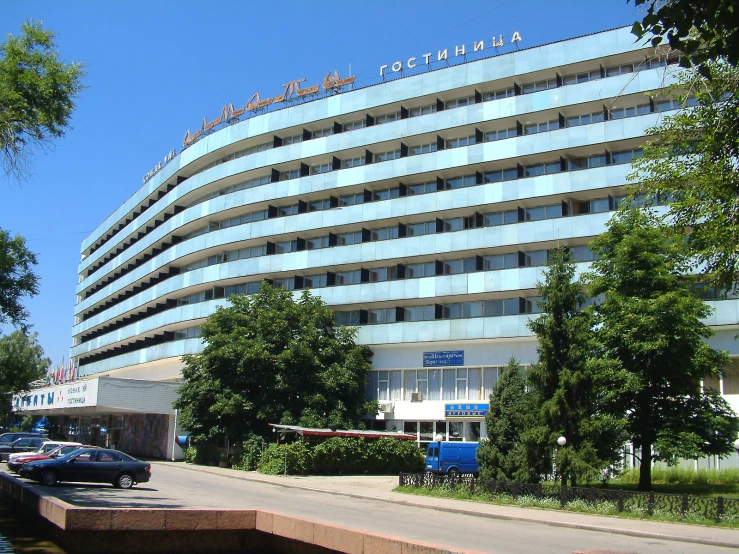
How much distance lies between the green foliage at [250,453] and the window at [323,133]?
73.2 feet

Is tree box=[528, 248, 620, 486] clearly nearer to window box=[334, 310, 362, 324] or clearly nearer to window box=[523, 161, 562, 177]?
window box=[523, 161, 562, 177]

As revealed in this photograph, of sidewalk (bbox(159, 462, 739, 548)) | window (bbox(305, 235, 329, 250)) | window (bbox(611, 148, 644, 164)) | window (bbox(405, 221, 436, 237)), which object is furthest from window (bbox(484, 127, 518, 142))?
sidewalk (bbox(159, 462, 739, 548))

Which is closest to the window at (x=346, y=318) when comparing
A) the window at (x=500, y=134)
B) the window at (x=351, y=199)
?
the window at (x=351, y=199)

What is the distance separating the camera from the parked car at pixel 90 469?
82.0 ft

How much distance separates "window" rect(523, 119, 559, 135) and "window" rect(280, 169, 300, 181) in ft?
56.4

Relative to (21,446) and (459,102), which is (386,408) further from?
(21,446)

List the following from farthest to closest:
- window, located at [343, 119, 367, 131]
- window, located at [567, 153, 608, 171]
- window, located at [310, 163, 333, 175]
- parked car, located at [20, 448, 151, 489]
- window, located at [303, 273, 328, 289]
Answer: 1. window, located at [310, 163, 333, 175]
2. window, located at [343, 119, 367, 131]
3. window, located at [303, 273, 328, 289]
4. window, located at [567, 153, 608, 171]
5. parked car, located at [20, 448, 151, 489]

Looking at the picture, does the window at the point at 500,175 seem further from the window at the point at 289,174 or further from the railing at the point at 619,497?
the railing at the point at 619,497

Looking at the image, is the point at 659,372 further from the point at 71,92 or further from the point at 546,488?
the point at 71,92

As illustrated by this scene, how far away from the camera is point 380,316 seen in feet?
156

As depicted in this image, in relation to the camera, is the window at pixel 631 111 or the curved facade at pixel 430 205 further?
the curved facade at pixel 430 205

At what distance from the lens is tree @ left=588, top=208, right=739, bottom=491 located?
26062 millimetres

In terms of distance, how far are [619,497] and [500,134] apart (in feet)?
89.3

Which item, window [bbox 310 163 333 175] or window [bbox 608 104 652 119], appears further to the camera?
window [bbox 310 163 333 175]
